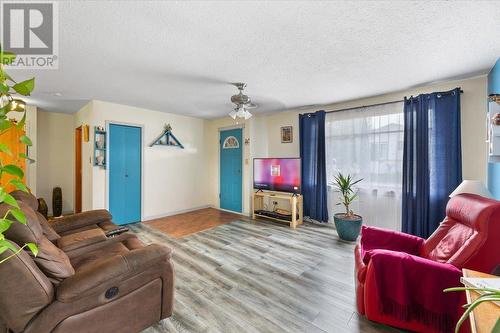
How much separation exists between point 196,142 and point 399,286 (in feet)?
16.3

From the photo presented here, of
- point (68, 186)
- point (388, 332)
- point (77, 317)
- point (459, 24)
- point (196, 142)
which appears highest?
point (459, 24)

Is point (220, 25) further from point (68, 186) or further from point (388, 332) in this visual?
point (68, 186)

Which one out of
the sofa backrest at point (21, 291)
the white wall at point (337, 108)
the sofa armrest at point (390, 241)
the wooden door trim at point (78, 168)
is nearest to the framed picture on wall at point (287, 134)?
the white wall at point (337, 108)

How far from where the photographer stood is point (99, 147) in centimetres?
397

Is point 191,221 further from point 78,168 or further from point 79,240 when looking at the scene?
point 78,168

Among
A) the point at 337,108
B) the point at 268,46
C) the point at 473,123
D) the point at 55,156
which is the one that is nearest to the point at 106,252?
the point at 268,46

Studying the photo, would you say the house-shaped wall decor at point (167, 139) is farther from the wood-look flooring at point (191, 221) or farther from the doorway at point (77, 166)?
the doorway at point (77, 166)

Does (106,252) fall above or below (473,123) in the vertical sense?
below

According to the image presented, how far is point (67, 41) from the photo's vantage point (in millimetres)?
2008

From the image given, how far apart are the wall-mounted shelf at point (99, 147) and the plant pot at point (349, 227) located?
13.8ft

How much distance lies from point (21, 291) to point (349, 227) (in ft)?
11.8

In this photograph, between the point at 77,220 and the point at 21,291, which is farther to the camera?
the point at 77,220

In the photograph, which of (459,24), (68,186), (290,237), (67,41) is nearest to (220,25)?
(67,41)

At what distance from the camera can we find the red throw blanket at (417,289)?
59.9 inches
